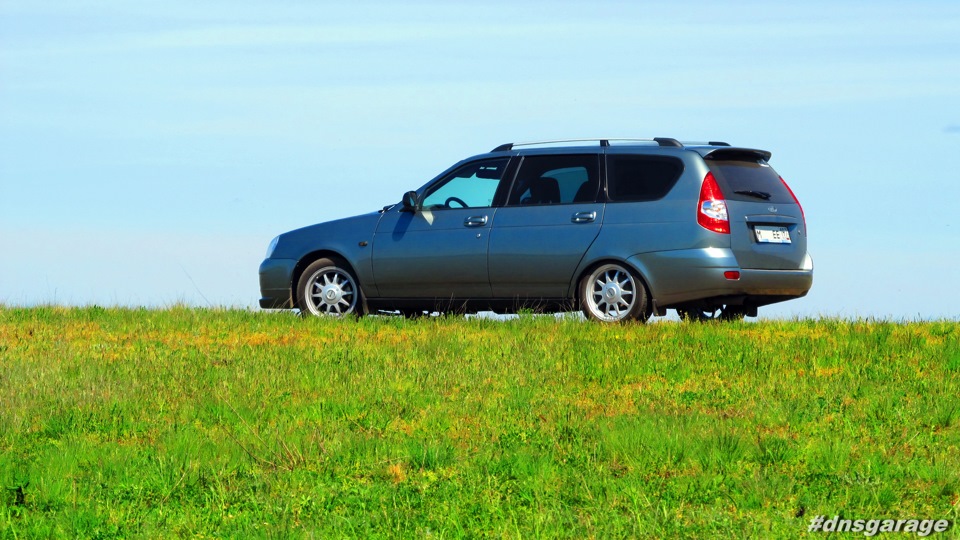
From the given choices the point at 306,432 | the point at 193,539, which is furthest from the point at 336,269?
the point at 193,539

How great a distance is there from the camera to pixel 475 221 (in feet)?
44.5

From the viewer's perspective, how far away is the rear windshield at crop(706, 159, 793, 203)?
12594mm

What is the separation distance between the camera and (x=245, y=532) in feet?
19.6

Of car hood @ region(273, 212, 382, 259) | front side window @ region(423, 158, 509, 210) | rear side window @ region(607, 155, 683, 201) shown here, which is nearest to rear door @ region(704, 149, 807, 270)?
rear side window @ region(607, 155, 683, 201)

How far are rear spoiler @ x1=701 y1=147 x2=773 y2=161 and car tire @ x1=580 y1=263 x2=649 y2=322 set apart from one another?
1503mm

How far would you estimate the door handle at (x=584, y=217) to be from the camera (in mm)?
12883

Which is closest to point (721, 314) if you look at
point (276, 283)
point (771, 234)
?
point (771, 234)

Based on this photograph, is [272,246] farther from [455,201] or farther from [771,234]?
[771,234]

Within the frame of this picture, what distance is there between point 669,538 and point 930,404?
3707 mm

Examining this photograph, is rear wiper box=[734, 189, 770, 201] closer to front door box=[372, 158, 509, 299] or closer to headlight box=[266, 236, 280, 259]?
front door box=[372, 158, 509, 299]

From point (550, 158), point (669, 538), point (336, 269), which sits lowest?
point (669, 538)

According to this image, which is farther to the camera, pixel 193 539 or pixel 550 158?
pixel 550 158

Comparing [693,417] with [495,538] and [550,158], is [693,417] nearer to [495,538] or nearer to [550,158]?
[495,538]

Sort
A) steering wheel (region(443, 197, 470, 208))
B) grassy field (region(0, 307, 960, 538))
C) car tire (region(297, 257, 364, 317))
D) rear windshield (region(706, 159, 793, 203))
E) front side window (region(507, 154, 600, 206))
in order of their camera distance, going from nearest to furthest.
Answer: grassy field (region(0, 307, 960, 538)), rear windshield (region(706, 159, 793, 203)), front side window (region(507, 154, 600, 206)), steering wheel (region(443, 197, 470, 208)), car tire (region(297, 257, 364, 317))
